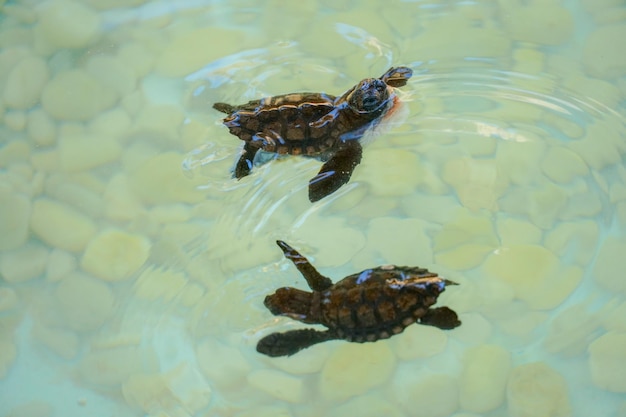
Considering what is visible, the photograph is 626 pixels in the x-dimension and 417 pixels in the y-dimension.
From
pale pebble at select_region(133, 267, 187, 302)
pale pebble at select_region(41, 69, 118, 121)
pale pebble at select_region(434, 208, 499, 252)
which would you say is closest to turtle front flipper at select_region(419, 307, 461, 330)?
pale pebble at select_region(434, 208, 499, 252)

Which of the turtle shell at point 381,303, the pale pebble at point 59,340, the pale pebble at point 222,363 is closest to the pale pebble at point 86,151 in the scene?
the pale pebble at point 59,340

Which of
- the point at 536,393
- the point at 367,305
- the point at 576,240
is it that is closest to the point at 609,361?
the point at 536,393

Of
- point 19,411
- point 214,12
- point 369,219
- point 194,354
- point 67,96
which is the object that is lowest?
point 19,411

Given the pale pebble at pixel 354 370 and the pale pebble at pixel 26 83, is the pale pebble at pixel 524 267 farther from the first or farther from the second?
the pale pebble at pixel 26 83

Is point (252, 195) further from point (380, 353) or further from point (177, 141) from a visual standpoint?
point (380, 353)

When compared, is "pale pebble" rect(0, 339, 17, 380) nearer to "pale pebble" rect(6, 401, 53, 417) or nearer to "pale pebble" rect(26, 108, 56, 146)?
"pale pebble" rect(6, 401, 53, 417)

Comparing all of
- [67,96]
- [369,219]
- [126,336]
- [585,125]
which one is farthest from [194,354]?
[585,125]
